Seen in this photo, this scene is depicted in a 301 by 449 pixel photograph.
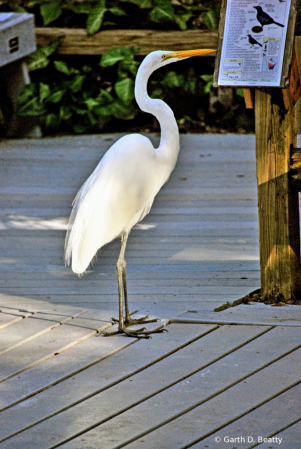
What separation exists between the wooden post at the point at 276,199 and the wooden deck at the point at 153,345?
0.19m

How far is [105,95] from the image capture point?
27.2ft

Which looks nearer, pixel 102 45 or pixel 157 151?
pixel 157 151

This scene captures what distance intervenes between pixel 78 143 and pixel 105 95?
32.9 inches

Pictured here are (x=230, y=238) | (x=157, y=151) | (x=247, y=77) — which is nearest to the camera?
(x=247, y=77)

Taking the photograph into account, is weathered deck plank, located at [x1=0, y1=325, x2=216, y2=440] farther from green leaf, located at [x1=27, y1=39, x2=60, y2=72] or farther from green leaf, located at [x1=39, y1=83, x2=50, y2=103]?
green leaf, located at [x1=27, y1=39, x2=60, y2=72]

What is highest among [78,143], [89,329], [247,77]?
[247,77]

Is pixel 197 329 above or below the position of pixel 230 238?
above

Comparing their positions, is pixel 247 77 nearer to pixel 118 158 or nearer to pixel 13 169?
pixel 118 158

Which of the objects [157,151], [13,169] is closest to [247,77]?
[157,151]

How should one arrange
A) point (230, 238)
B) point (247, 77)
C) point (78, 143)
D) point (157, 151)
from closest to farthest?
1. point (247, 77)
2. point (157, 151)
3. point (230, 238)
4. point (78, 143)

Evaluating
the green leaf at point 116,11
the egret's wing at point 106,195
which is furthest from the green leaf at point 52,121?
the egret's wing at point 106,195

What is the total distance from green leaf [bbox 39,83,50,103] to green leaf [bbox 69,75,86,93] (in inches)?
11.5

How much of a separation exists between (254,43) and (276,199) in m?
0.74

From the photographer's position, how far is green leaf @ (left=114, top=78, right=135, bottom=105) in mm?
8094
